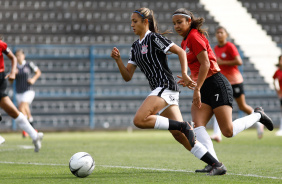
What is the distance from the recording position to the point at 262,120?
6.70 meters

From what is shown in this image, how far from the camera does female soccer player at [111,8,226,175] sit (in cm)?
548

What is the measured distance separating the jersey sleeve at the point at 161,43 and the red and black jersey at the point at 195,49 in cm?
25

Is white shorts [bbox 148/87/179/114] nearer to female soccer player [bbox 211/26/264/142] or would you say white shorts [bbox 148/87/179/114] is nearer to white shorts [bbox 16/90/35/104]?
female soccer player [bbox 211/26/264/142]

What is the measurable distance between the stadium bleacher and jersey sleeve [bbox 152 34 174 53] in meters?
13.0

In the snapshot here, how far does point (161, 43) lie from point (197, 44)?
39 centimetres

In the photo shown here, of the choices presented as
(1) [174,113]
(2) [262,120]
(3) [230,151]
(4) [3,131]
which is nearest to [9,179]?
(1) [174,113]

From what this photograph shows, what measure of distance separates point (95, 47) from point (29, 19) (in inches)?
132

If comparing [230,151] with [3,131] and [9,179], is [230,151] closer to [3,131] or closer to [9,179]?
[9,179]

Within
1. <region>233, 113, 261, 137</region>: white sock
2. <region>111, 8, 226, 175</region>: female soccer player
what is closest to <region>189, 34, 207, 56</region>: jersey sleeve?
<region>111, 8, 226, 175</region>: female soccer player

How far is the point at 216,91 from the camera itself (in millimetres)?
5898

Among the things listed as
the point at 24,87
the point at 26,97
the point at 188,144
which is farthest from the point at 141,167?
the point at 24,87

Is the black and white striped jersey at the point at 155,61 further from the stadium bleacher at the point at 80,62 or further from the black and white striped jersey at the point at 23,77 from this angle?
the stadium bleacher at the point at 80,62

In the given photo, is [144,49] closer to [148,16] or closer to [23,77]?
[148,16]

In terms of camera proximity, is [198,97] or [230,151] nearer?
[198,97]
